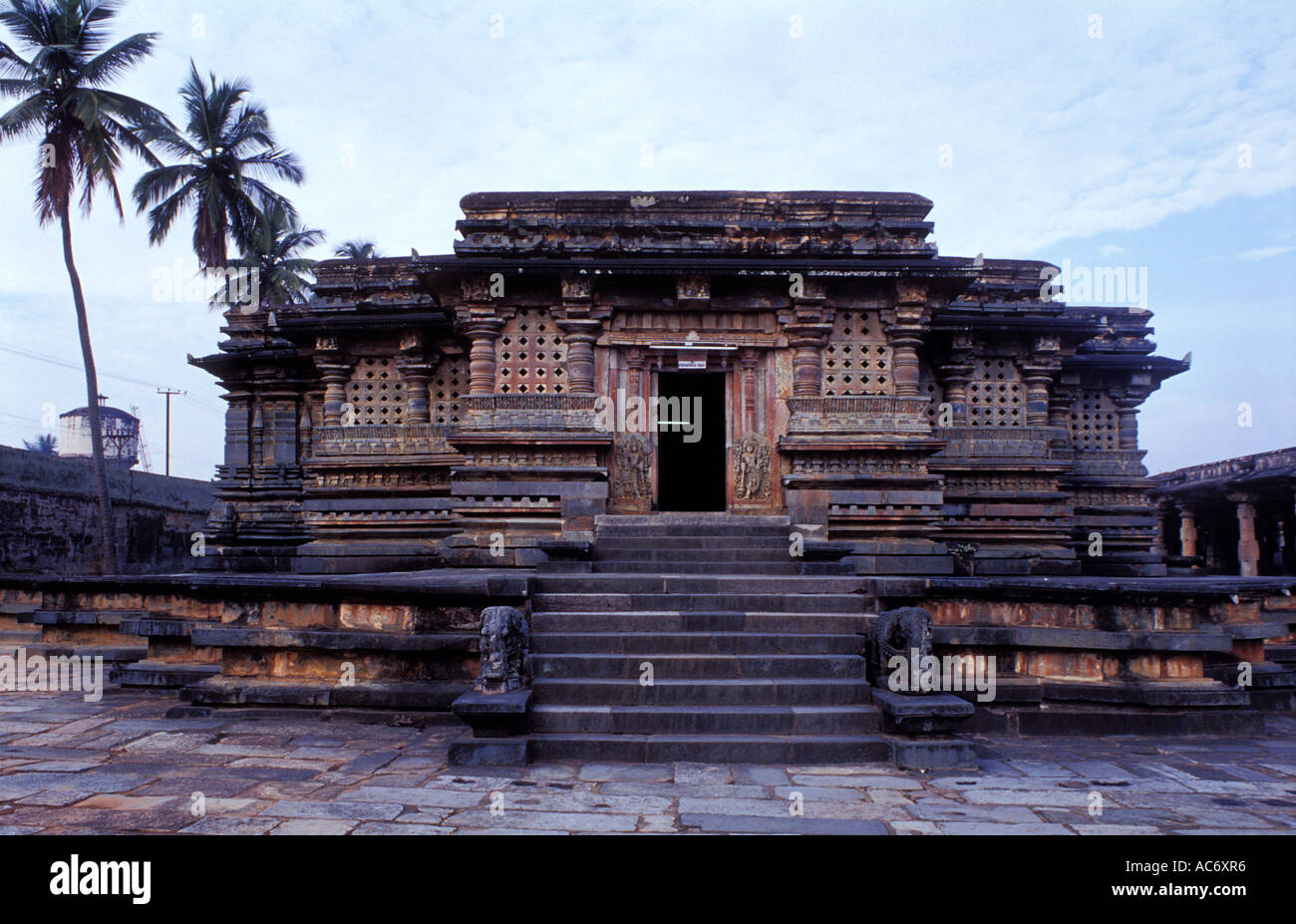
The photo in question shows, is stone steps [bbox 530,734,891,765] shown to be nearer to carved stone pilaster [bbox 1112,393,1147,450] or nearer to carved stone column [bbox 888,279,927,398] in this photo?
carved stone column [bbox 888,279,927,398]

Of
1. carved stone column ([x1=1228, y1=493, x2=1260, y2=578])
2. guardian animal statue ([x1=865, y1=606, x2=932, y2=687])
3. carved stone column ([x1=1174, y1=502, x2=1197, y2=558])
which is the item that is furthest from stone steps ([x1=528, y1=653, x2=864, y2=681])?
carved stone column ([x1=1174, y1=502, x2=1197, y2=558])

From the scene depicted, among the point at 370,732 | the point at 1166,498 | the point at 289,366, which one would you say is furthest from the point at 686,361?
the point at 1166,498

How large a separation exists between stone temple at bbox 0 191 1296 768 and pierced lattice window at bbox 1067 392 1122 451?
6cm

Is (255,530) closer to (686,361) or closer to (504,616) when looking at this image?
(686,361)

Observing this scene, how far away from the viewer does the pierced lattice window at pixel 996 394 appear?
1420cm

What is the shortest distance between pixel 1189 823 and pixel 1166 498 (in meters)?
30.2

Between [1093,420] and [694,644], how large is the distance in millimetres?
11778

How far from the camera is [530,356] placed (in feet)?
38.7

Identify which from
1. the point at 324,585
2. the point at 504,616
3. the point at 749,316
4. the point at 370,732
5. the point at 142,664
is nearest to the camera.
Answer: the point at 504,616

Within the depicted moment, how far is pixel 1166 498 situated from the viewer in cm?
3019

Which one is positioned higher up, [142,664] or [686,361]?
[686,361]

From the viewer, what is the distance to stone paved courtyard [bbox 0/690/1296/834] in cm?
479

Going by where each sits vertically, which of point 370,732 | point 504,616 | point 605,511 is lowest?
point 370,732

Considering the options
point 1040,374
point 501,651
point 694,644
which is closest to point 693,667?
point 694,644
